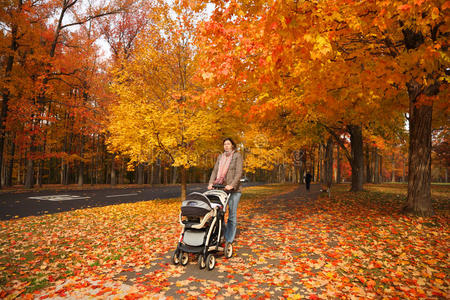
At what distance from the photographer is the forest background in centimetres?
527

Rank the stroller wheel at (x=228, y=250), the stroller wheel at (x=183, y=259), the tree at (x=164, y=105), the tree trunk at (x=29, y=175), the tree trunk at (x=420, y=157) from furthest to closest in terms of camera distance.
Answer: the tree trunk at (x=29, y=175)
the tree at (x=164, y=105)
the tree trunk at (x=420, y=157)
the stroller wheel at (x=228, y=250)
the stroller wheel at (x=183, y=259)

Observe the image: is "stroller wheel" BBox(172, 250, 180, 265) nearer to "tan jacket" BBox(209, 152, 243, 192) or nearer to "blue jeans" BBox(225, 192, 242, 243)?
"blue jeans" BBox(225, 192, 242, 243)

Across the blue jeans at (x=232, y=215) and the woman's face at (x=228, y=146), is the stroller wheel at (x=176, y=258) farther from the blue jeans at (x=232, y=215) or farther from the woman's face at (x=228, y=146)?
the woman's face at (x=228, y=146)

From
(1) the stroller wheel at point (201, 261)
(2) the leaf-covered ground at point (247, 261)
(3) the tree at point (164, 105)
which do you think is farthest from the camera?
(3) the tree at point (164, 105)

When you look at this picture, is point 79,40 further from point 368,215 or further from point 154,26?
point 368,215

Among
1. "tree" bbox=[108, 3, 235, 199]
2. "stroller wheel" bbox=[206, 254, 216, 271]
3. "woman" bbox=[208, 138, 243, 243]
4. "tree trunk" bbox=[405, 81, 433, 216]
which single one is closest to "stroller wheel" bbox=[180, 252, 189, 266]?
"stroller wheel" bbox=[206, 254, 216, 271]

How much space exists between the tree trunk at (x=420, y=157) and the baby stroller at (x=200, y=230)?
660 centimetres

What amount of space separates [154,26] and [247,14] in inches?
245

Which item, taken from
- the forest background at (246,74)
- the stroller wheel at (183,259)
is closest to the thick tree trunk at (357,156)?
the forest background at (246,74)

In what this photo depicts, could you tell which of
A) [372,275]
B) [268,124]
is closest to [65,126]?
[268,124]

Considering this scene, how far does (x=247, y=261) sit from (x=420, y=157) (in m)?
6.41

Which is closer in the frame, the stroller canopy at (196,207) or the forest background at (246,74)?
the stroller canopy at (196,207)

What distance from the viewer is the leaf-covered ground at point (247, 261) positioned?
3.50 m

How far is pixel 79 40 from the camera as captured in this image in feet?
71.8
